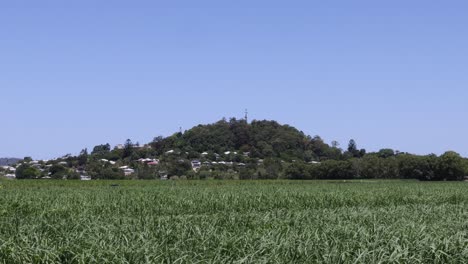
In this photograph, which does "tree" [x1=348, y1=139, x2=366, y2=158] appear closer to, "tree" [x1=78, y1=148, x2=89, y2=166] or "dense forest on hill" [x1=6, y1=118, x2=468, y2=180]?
"dense forest on hill" [x1=6, y1=118, x2=468, y2=180]

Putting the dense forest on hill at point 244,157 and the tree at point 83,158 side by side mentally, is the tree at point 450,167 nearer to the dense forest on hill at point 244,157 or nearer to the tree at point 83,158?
the dense forest on hill at point 244,157

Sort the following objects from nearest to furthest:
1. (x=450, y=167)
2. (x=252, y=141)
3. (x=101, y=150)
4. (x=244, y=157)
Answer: (x=450, y=167)
(x=244, y=157)
(x=252, y=141)
(x=101, y=150)

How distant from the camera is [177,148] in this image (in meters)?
174

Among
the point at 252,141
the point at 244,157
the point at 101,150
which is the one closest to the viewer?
the point at 244,157

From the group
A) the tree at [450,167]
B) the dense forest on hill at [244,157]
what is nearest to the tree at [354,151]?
the dense forest on hill at [244,157]

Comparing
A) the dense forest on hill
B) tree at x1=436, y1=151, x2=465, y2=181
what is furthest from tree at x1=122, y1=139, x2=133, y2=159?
tree at x1=436, y1=151, x2=465, y2=181

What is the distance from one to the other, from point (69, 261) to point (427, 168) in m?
105

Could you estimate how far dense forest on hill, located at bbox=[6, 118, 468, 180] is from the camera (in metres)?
109

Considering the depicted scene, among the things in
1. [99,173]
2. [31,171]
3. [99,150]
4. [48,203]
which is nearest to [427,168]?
[99,173]

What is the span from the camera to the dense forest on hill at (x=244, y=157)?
109 meters

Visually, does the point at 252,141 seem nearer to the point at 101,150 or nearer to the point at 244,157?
the point at 244,157

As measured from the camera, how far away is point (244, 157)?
16550 centimetres

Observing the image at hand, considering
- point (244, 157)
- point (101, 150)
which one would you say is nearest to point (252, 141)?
point (244, 157)

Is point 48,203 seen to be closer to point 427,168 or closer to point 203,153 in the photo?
point 427,168
